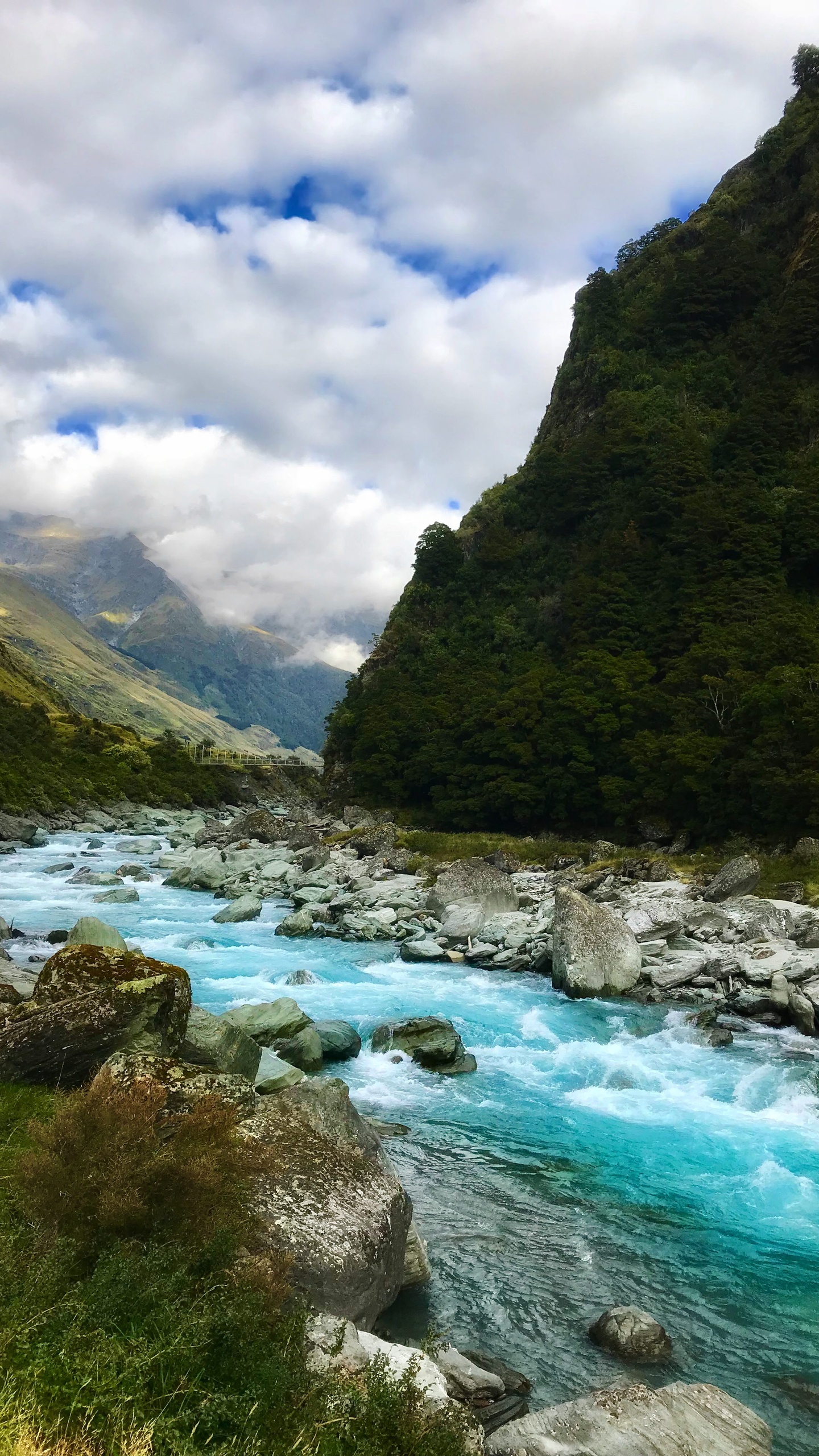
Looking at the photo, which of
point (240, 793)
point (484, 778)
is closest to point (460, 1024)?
point (484, 778)

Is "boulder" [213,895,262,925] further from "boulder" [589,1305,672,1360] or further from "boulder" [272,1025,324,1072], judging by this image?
"boulder" [589,1305,672,1360]

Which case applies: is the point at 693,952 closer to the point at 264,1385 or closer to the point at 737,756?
the point at 264,1385

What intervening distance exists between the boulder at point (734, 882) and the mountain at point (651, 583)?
8.47 meters

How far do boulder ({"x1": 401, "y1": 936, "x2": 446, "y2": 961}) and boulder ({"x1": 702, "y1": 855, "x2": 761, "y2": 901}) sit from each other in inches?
Result: 408

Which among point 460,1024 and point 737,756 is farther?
point 737,756

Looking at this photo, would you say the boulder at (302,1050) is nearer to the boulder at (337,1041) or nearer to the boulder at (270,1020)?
the boulder at (270,1020)

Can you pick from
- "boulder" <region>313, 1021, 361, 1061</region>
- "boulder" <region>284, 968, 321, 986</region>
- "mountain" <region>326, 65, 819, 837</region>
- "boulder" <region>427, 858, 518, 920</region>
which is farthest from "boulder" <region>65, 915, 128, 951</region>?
"mountain" <region>326, 65, 819, 837</region>

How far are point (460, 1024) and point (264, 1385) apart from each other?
44.6 feet

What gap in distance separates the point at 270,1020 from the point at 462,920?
532 inches

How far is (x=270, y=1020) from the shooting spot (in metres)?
14.1

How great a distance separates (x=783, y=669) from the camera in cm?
3956

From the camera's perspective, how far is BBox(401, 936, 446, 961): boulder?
23953 mm

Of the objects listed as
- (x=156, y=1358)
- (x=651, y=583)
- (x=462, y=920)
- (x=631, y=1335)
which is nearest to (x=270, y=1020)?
(x=631, y=1335)

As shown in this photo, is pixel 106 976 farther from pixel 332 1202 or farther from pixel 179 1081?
pixel 332 1202
